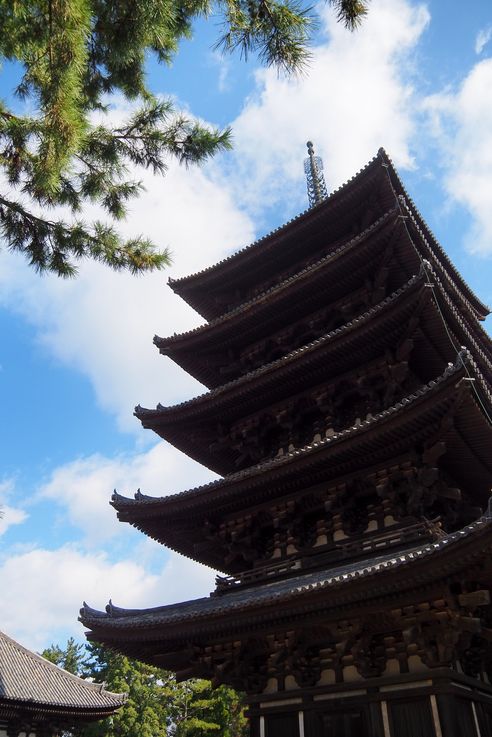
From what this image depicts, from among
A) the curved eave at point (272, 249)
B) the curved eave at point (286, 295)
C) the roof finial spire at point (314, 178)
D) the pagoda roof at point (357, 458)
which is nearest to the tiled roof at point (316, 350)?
the curved eave at point (286, 295)

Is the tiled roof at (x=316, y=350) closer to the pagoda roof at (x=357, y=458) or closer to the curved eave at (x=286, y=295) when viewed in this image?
the curved eave at (x=286, y=295)

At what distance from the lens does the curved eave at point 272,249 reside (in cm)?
1346

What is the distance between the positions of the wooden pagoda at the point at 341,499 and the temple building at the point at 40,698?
7227mm

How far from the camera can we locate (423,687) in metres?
7.62

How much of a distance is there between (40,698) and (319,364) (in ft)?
46.3

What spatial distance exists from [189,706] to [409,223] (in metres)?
25.3

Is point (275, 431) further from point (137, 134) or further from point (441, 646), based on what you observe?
point (137, 134)

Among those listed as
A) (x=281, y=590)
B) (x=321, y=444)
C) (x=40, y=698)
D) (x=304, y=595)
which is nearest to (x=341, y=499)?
(x=321, y=444)

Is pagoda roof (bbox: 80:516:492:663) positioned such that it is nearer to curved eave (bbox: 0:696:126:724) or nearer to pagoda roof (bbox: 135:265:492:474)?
pagoda roof (bbox: 135:265:492:474)

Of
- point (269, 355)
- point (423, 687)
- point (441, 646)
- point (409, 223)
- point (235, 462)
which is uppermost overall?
point (409, 223)

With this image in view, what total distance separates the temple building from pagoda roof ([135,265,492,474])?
946 cm

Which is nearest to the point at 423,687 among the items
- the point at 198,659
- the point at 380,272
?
the point at 198,659

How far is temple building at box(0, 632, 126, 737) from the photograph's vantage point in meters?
16.0

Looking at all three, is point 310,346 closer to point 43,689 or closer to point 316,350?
point 316,350
